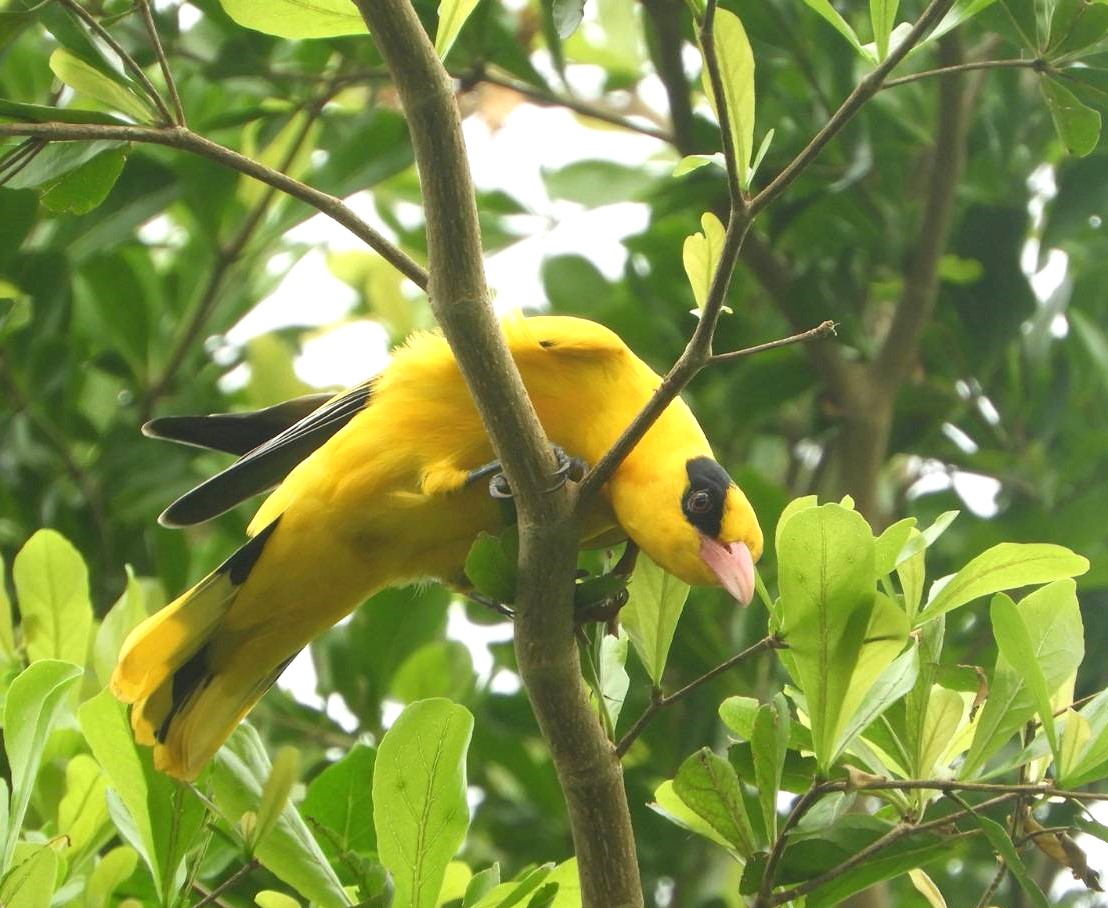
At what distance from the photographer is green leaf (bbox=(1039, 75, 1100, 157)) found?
79.9 inches

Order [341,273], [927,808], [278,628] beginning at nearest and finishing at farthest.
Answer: [927,808]
[278,628]
[341,273]

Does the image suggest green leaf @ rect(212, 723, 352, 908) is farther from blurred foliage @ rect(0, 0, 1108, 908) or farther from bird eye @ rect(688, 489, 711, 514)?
blurred foliage @ rect(0, 0, 1108, 908)

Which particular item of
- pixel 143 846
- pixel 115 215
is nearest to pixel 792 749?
pixel 143 846

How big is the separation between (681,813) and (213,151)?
109cm

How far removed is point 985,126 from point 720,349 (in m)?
0.96

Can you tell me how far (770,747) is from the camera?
6.05 ft

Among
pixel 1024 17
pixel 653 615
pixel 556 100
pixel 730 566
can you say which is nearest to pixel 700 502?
pixel 730 566

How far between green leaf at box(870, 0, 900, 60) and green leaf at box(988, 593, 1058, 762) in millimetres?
693

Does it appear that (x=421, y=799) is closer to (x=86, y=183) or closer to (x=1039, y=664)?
(x=1039, y=664)

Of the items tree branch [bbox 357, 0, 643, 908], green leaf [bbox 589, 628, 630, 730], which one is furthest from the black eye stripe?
tree branch [bbox 357, 0, 643, 908]

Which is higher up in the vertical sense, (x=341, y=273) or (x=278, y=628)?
(x=341, y=273)

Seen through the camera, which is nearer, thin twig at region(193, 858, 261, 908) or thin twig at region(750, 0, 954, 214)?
thin twig at region(750, 0, 954, 214)

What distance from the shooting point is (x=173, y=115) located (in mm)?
2000

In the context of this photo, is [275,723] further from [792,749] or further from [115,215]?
[792,749]
